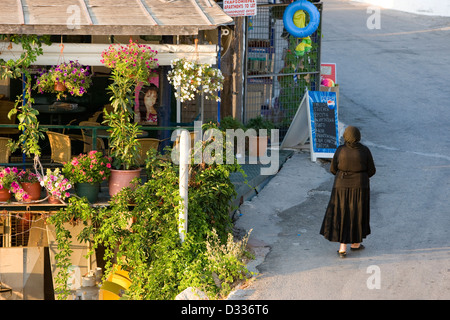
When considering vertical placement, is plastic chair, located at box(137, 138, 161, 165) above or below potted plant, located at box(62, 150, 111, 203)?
above

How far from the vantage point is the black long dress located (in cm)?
837

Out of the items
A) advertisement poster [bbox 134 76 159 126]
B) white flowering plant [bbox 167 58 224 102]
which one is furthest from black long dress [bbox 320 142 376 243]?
advertisement poster [bbox 134 76 159 126]

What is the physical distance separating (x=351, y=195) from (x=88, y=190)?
339 cm

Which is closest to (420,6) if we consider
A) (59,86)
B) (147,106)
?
(147,106)

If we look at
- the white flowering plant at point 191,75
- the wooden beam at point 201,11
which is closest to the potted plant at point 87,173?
the white flowering plant at point 191,75

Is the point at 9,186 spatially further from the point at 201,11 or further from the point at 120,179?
the point at 201,11

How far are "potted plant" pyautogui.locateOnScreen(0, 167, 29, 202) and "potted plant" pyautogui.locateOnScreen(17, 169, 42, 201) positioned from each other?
0.06m

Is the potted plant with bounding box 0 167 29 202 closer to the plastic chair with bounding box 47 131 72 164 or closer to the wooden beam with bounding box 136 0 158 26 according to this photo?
Result: the plastic chair with bounding box 47 131 72 164

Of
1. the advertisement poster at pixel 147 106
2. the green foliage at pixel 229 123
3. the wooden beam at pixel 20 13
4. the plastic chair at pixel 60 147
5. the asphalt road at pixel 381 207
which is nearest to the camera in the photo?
the asphalt road at pixel 381 207

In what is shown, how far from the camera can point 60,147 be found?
386 inches

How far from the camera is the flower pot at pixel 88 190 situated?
9.06 m

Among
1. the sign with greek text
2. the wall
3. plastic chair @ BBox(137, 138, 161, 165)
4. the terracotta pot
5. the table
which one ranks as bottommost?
plastic chair @ BBox(137, 138, 161, 165)

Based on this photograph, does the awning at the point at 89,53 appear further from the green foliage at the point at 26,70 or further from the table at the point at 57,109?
the table at the point at 57,109
